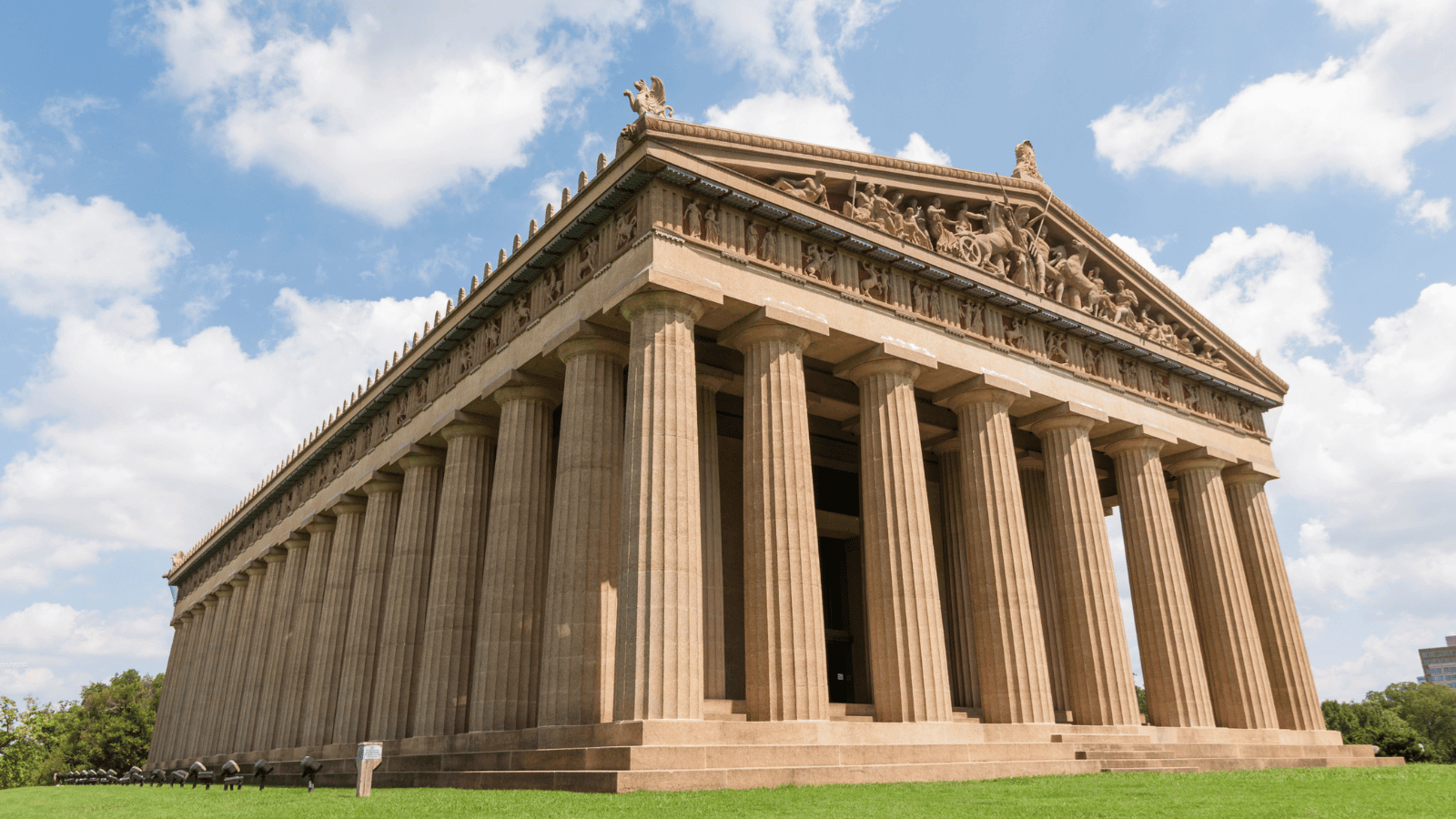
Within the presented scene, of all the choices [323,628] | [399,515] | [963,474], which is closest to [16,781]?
[323,628]

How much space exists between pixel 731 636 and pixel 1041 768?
1235cm

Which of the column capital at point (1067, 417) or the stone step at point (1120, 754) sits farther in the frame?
the column capital at point (1067, 417)

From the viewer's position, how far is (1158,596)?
31984 mm

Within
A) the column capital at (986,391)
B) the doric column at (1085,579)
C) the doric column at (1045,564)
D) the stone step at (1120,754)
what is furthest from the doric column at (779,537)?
the doric column at (1045,564)

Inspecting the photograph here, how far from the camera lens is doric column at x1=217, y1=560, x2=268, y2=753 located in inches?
1919

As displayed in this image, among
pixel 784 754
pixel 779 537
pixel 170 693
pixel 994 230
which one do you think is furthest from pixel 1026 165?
pixel 170 693

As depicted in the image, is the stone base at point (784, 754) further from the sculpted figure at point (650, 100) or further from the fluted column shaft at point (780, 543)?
the sculpted figure at point (650, 100)

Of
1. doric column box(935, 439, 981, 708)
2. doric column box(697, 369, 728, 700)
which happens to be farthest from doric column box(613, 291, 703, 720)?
doric column box(935, 439, 981, 708)

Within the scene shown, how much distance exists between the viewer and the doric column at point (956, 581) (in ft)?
107

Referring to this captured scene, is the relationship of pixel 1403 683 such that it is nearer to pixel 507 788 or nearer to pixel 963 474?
pixel 963 474

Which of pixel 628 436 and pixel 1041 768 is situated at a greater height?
pixel 628 436

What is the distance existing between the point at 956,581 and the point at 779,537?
13.5 metres

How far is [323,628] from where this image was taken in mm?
39531

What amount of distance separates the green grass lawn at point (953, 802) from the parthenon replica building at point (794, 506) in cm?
174
